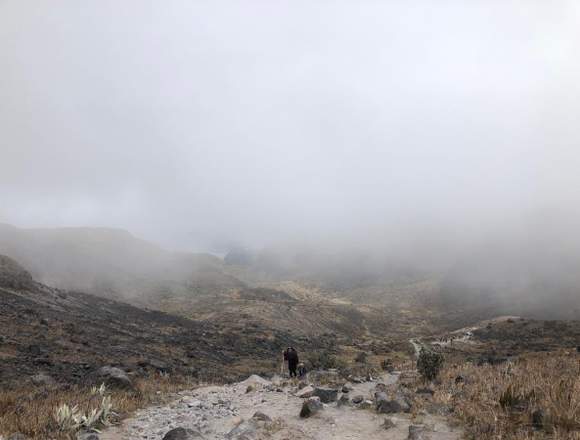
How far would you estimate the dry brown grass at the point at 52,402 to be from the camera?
7.96 m

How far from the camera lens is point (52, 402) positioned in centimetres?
1078

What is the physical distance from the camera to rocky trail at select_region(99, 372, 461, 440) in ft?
26.7

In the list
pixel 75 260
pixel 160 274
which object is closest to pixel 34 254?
pixel 75 260

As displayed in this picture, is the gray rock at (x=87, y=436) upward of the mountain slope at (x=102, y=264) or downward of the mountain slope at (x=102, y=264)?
upward

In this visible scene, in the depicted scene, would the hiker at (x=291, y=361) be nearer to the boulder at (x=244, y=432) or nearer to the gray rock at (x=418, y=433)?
the boulder at (x=244, y=432)

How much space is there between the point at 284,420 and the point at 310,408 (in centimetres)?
92

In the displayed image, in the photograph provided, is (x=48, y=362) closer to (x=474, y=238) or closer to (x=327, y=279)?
(x=327, y=279)

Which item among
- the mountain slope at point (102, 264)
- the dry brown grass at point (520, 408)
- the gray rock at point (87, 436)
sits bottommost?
the mountain slope at point (102, 264)

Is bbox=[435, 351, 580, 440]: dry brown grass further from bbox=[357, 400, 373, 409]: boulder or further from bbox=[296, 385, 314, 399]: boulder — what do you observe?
bbox=[296, 385, 314, 399]: boulder

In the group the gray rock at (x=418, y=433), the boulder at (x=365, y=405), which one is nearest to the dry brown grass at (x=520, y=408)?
the gray rock at (x=418, y=433)

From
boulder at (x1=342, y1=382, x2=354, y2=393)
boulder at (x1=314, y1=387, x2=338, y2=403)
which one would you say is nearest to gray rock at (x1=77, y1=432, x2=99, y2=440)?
boulder at (x1=314, y1=387, x2=338, y2=403)

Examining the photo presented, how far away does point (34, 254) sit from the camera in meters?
101

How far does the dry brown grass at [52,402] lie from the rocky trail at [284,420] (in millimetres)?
830

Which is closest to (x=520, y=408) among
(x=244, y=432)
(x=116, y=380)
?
(x=244, y=432)
